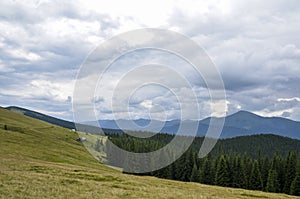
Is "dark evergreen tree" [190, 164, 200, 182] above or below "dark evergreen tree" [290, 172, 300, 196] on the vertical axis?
below

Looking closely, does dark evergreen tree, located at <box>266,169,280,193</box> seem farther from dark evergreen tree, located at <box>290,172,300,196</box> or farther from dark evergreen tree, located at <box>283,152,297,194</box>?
dark evergreen tree, located at <box>290,172,300,196</box>

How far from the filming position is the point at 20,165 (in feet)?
156

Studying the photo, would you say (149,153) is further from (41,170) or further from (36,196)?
(36,196)

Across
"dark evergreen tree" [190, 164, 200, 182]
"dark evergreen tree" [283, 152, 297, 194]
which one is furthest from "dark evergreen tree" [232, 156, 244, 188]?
"dark evergreen tree" [190, 164, 200, 182]

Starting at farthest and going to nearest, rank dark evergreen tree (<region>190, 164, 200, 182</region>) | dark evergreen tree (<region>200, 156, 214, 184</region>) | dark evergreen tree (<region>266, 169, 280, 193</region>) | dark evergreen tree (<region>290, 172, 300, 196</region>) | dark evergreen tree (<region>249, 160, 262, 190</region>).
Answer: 1. dark evergreen tree (<region>190, 164, 200, 182</region>)
2. dark evergreen tree (<region>200, 156, 214, 184</region>)
3. dark evergreen tree (<region>249, 160, 262, 190</region>)
4. dark evergreen tree (<region>266, 169, 280, 193</region>)
5. dark evergreen tree (<region>290, 172, 300, 196</region>)

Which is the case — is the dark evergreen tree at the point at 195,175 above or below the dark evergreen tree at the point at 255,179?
below

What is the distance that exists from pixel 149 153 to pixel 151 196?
310 feet

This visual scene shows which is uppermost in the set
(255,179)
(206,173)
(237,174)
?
(237,174)

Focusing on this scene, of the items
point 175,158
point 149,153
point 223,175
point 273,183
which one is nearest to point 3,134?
point 149,153

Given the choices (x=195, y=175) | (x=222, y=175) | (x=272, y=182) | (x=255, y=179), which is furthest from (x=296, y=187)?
(x=195, y=175)

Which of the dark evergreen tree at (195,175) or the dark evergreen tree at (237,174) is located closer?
the dark evergreen tree at (237,174)

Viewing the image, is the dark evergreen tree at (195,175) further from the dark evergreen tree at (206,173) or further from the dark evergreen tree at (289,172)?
the dark evergreen tree at (289,172)

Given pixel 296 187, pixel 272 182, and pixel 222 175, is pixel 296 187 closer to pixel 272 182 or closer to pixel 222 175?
pixel 272 182


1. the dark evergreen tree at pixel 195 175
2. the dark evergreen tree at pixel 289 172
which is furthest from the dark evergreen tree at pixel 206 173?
the dark evergreen tree at pixel 289 172
